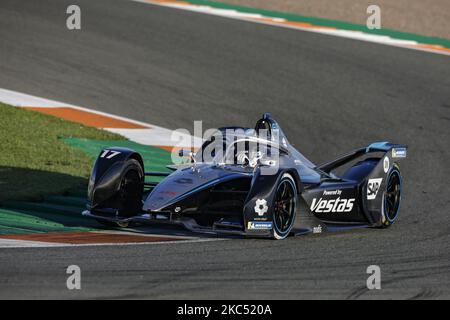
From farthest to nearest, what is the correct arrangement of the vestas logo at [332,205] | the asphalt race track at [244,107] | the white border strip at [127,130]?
the white border strip at [127,130]
the vestas logo at [332,205]
the asphalt race track at [244,107]

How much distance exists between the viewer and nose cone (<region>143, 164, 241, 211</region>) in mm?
9820

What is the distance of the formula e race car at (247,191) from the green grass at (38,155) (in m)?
1.25

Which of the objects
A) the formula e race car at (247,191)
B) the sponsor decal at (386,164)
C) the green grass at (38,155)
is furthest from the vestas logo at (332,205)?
the green grass at (38,155)

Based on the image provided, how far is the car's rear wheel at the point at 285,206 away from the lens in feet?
32.0

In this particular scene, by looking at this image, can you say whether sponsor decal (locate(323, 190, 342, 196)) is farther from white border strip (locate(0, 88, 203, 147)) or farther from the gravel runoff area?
the gravel runoff area

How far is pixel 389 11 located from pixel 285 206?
51.3 feet

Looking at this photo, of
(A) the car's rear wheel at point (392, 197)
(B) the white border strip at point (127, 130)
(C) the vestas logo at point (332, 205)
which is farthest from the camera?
(B) the white border strip at point (127, 130)

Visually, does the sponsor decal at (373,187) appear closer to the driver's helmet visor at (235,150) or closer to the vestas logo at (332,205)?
the vestas logo at (332,205)

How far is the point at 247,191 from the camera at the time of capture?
9.85m

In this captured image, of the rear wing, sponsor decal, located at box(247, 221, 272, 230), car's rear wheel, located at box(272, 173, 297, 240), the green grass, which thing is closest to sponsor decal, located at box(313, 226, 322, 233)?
car's rear wheel, located at box(272, 173, 297, 240)

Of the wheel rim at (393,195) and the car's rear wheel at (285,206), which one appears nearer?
the car's rear wheel at (285,206)

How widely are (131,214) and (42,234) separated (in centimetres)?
104

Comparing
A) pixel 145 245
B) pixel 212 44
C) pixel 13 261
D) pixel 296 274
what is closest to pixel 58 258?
pixel 13 261

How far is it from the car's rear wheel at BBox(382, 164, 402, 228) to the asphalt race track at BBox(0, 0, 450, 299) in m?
0.15
